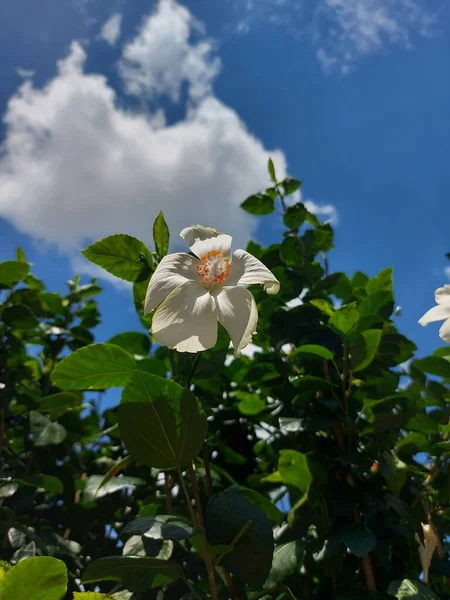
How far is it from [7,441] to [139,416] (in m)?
0.96

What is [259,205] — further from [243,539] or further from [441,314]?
[243,539]

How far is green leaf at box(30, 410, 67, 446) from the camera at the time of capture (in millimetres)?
1490

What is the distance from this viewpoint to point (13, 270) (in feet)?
5.40

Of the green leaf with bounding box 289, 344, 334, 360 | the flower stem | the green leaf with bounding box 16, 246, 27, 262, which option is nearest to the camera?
the flower stem

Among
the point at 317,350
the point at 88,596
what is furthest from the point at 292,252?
the point at 88,596

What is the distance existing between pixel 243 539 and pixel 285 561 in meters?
0.32

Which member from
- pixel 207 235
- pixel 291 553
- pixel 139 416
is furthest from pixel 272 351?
pixel 139 416

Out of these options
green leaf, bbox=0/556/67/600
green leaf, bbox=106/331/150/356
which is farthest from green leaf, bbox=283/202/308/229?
green leaf, bbox=0/556/67/600

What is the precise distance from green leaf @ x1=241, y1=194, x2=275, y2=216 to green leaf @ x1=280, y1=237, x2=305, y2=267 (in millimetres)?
146

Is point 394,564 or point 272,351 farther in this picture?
point 272,351

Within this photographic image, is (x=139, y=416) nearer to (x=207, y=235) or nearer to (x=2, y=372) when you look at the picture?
(x=207, y=235)

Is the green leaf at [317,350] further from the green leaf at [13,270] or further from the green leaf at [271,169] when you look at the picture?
the green leaf at [13,270]

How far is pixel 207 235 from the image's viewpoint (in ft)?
2.98

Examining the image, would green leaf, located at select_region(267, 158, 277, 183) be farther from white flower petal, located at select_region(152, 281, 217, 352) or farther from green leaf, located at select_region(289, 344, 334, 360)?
white flower petal, located at select_region(152, 281, 217, 352)
